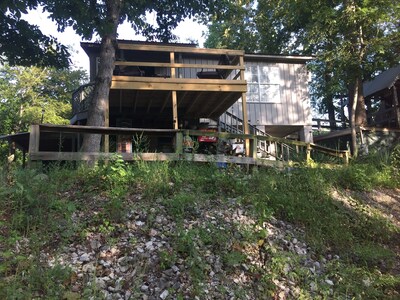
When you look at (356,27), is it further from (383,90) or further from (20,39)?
(20,39)

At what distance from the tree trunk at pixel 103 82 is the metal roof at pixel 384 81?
17103 mm

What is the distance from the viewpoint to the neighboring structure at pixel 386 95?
22.6 meters

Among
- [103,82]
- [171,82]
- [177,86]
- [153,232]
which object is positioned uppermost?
[171,82]

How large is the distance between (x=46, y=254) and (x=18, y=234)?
1.86ft

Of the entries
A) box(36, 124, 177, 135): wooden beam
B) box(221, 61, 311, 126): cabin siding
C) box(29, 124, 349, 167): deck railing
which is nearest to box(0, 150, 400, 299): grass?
box(29, 124, 349, 167): deck railing

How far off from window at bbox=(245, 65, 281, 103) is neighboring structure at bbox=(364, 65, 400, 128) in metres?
8.03

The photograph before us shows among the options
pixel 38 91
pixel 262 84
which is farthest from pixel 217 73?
pixel 38 91

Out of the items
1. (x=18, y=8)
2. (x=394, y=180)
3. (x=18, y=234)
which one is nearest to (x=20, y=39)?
(x=18, y=8)

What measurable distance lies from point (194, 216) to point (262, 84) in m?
13.3

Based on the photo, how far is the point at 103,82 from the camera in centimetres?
1116

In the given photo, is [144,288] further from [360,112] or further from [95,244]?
[360,112]

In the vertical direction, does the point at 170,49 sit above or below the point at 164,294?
above

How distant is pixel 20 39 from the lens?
12117 mm

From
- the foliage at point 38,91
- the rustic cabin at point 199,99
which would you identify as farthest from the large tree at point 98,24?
the foliage at point 38,91
